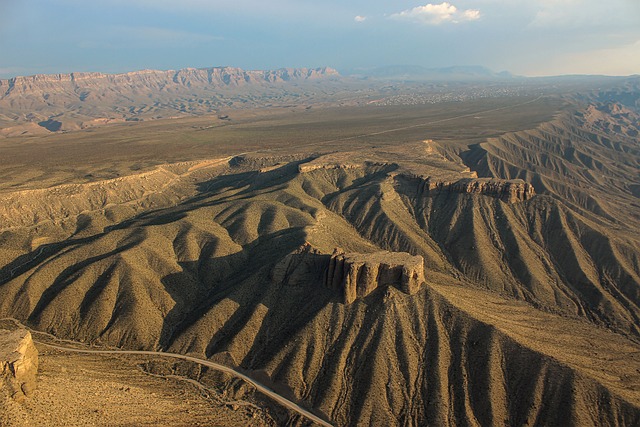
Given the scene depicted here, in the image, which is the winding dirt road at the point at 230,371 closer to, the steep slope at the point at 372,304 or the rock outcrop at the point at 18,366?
the steep slope at the point at 372,304

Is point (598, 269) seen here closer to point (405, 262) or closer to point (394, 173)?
point (405, 262)

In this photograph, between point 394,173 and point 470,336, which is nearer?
point 470,336

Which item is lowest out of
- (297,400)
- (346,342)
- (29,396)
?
(297,400)

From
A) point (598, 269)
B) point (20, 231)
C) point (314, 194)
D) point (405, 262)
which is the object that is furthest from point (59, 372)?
point (598, 269)

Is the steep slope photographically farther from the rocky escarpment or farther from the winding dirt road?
the winding dirt road

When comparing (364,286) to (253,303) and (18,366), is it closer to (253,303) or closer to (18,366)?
(253,303)

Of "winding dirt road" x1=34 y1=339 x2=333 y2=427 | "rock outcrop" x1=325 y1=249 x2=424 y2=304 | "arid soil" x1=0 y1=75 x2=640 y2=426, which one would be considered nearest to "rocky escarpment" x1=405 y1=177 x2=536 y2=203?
"arid soil" x1=0 y1=75 x2=640 y2=426

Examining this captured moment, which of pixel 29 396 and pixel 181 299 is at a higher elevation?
pixel 29 396
